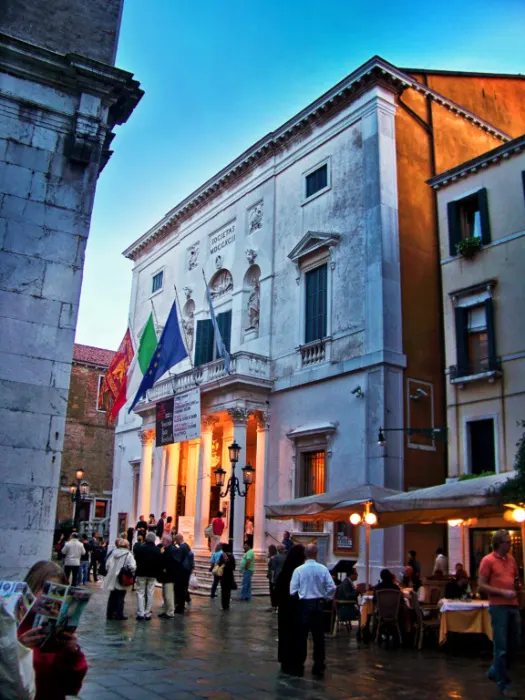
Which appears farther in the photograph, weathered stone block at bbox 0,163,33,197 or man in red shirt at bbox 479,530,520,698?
weathered stone block at bbox 0,163,33,197

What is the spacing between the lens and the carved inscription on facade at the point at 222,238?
29.4 metres

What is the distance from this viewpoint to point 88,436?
45.6 metres

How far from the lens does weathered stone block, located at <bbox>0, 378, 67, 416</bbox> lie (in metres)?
7.20

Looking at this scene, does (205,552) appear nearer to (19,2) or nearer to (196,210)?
(196,210)

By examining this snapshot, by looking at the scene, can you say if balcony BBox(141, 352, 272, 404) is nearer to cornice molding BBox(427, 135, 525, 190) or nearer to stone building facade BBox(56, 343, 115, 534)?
cornice molding BBox(427, 135, 525, 190)

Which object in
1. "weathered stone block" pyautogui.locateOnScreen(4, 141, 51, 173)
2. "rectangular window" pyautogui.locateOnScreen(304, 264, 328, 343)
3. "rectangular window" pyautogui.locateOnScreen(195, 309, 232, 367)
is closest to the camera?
"weathered stone block" pyautogui.locateOnScreen(4, 141, 51, 173)

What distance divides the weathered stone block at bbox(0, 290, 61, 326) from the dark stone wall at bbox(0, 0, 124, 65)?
3087 millimetres

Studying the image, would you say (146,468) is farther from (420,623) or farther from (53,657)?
(53,657)

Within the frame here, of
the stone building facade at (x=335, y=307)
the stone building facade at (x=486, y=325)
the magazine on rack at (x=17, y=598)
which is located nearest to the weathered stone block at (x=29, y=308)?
the magazine on rack at (x=17, y=598)

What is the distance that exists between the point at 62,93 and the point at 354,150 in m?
16.4

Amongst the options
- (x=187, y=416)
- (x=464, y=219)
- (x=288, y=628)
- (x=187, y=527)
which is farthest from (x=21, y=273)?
(x=187, y=527)

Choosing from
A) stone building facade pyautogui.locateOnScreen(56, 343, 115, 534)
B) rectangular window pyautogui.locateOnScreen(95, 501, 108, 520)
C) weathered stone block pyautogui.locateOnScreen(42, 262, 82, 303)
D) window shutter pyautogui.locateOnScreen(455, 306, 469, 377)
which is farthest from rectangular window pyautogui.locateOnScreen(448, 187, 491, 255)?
rectangular window pyautogui.locateOnScreen(95, 501, 108, 520)

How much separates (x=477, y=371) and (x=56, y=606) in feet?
55.4

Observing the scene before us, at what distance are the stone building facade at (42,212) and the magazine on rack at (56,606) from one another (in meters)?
3.92
